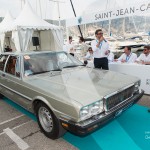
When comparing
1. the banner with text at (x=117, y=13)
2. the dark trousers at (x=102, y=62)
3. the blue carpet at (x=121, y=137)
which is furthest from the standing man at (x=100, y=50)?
the blue carpet at (x=121, y=137)

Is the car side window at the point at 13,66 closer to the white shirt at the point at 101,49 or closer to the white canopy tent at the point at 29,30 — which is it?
the white shirt at the point at 101,49

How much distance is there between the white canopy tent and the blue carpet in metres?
9.19

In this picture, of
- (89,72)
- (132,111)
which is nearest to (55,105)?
(89,72)

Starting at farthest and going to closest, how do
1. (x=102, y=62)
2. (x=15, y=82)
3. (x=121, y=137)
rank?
(x=102, y=62) → (x=15, y=82) → (x=121, y=137)

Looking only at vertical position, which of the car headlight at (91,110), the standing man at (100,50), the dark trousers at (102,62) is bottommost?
the car headlight at (91,110)

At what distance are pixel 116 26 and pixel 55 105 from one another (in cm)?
1391

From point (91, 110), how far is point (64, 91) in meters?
0.54

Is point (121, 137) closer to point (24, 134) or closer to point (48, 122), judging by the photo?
point (48, 122)

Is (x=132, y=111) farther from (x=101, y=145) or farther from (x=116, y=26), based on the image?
(x=116, y=26)

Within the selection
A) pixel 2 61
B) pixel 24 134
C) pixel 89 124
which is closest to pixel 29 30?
pixel 2 61

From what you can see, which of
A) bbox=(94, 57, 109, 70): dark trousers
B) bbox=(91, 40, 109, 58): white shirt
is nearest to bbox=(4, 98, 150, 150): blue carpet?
bbox=(94, 57, 109, 70): dark trousers

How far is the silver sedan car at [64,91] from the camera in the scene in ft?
8.12

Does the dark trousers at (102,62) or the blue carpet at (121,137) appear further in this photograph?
the dark trousers at (102,62)

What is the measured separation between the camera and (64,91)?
9.08ft
